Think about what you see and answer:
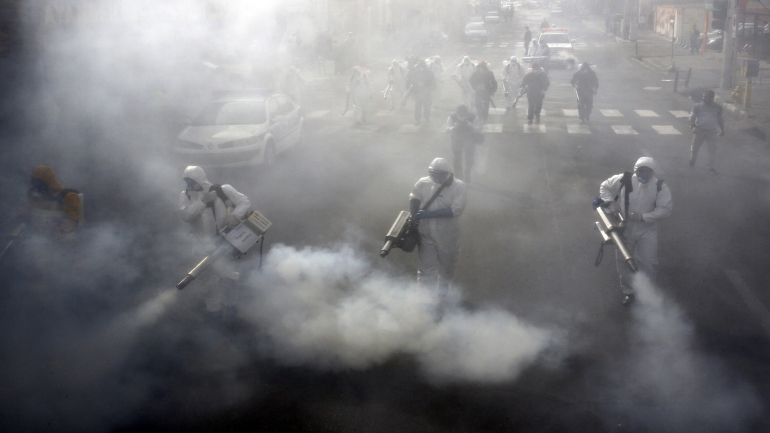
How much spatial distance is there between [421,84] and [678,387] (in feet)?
40.9

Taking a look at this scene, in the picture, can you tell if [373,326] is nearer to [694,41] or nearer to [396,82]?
[396,82]

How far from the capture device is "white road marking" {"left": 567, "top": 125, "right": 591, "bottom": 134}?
15.8 metres

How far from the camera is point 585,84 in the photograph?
1573 cm

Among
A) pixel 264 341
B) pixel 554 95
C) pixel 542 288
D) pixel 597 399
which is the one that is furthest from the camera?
pixel 554 95

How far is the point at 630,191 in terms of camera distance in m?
6.28

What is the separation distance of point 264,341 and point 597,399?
8.98 ft

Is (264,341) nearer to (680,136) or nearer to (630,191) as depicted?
(630,191)

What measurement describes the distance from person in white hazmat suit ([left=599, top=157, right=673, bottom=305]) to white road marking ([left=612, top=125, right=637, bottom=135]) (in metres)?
9.85

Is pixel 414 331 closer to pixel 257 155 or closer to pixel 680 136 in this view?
pixel 257 155

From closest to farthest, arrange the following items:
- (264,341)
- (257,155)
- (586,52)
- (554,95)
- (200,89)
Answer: (264,341), (257,155), (200,89), (554,95), (586,52)

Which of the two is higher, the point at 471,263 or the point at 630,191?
the point at 630,191

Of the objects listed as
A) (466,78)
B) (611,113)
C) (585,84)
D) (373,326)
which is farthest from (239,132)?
(611,113)

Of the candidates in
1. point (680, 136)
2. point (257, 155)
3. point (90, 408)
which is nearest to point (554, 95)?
point (680, 136)

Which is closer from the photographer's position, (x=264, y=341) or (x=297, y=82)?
(x=264, y=341)
